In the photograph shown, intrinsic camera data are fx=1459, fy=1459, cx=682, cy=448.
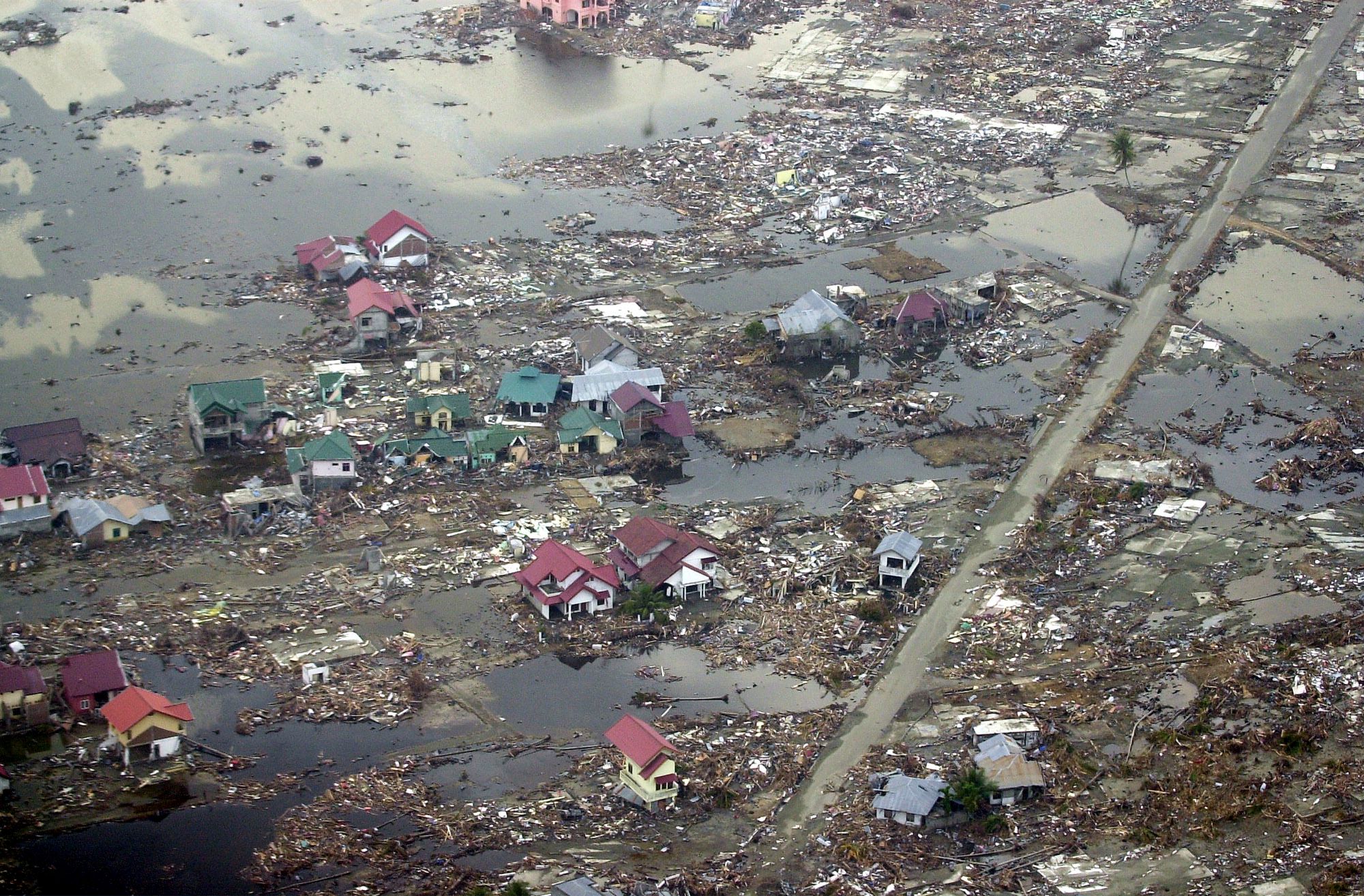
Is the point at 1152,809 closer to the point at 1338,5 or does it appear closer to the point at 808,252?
the point at 808,252

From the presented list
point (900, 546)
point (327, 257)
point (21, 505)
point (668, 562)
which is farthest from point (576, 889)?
point (327, 257)

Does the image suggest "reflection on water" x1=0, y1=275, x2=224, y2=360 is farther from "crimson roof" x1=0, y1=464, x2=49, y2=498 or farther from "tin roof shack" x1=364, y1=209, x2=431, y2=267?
"crimson roof" x1=0, y1=464, x2=49, y2=498

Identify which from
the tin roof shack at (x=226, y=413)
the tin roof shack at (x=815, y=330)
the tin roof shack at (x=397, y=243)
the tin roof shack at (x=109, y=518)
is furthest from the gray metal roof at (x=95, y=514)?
the tin roof shack at (x=815, y=330)

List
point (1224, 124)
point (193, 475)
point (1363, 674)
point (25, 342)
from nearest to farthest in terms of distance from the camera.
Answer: point (1363, 674), point (193, 475), point (25, 342), point (1224, 124)

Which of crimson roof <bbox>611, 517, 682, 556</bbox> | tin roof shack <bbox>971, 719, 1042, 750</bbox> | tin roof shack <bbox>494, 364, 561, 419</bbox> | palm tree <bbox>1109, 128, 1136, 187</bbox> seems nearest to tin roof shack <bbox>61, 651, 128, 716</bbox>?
crimson roof <bbox>611, 517, 682, 556</bbox>

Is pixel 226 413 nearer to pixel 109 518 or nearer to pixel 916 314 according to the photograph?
pixel 109 518

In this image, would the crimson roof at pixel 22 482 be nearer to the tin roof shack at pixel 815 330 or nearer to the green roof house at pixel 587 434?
the green roof house at pixel 587 434

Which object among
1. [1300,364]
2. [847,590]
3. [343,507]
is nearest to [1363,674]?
[847,590]
